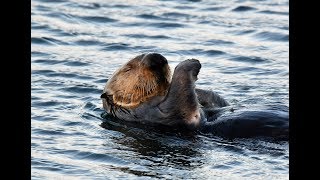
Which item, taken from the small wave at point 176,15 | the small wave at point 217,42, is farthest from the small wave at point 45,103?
the small wave at point 176,15

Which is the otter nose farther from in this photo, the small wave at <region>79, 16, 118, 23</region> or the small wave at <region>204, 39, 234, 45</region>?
the small wave at <region>79, 16, 118, 23</region>

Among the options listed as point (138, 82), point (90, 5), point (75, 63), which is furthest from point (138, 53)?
point (138, 82)

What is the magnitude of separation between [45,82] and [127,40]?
Result: 7.48 ft

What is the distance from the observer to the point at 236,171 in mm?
5035

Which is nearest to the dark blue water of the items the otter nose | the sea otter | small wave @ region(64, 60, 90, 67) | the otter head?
small wave @ region(64, 60, 90, 67)

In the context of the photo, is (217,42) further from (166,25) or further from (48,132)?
(48,132)

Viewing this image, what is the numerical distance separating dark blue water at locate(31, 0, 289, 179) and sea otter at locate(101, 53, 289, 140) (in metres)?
0.15

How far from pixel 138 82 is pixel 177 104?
1.93 ft

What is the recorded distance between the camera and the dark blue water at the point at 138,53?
529 cm

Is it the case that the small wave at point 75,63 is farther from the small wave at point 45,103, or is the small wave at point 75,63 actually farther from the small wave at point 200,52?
the small wave at point 45,103

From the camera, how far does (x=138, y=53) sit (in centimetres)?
959

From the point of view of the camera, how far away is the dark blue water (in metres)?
5.29

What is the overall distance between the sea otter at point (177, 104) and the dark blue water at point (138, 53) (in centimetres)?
15
